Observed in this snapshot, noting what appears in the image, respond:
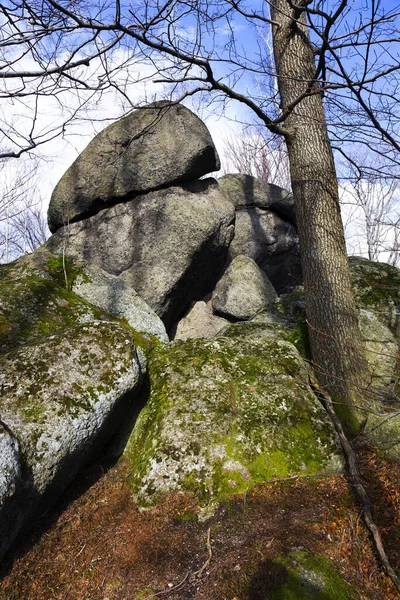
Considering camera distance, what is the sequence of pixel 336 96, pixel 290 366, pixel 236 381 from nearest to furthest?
pixel 336 96 → pixel 236 381 → pixel 290 366

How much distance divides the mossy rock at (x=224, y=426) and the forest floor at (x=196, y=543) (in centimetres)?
18

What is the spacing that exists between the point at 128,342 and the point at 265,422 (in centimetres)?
185

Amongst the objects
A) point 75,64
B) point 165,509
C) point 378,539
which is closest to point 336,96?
point 75,64

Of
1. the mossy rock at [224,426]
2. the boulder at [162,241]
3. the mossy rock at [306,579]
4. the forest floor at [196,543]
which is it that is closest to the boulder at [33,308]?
the mossy rock at [224,426]

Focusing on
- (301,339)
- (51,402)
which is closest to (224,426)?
(51,402)

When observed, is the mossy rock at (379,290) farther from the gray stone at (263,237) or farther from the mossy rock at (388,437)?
the gray stone at (263,237)

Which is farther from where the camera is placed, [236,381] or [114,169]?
[114,169]

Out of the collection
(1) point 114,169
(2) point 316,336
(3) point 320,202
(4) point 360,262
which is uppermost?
(1) point 114,169

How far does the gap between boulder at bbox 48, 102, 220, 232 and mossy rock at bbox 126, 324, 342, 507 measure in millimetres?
7394

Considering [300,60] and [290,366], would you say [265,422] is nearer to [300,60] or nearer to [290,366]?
[290,366]

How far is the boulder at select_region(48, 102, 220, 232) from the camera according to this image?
465 inches

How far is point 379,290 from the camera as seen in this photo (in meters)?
7.85

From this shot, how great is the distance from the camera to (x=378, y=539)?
12.2ft

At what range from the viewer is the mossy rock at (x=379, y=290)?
24.6 feet
